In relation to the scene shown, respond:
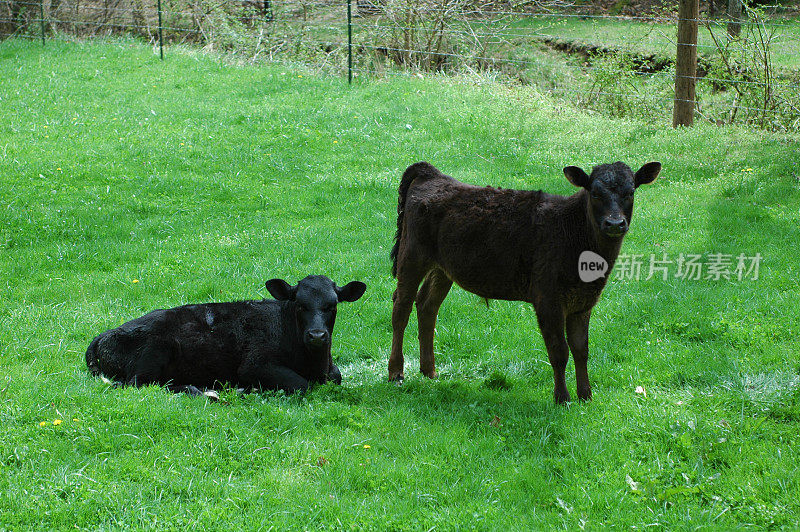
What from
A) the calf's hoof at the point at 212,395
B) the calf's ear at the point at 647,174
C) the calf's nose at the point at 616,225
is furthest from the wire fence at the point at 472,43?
the calf's hoof at the point at 212,395

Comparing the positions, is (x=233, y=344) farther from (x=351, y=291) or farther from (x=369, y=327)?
(x=369, y=327)

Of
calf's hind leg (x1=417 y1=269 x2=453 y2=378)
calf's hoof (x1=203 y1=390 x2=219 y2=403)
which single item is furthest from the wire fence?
calf's hoof (x1=203 y1=390 x2=219 y2=403)

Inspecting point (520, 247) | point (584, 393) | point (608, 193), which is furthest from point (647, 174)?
point (584, 393)

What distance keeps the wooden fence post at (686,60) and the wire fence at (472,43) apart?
85 millimetres

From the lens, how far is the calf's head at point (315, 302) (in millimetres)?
7617

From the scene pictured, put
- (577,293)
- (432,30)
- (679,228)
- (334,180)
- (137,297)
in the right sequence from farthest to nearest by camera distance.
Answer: (432,30) < (334,180) < (679,228) < (137,297) < (577,293)

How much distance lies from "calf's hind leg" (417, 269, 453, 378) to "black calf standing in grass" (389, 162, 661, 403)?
0.01m

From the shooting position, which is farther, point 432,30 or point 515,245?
point 432,30

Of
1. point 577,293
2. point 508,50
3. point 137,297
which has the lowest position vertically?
point 137,297

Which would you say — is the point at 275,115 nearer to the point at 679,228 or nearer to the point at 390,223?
the point at 390,223

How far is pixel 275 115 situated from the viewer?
1834cm

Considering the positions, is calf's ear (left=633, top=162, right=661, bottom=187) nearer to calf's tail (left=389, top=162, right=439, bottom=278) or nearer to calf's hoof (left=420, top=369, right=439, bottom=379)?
calf's tail (left=389, top=162, right=439, bottom=278)

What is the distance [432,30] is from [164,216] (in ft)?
40.0

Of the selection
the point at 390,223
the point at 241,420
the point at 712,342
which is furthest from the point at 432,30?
the point at 241,420
